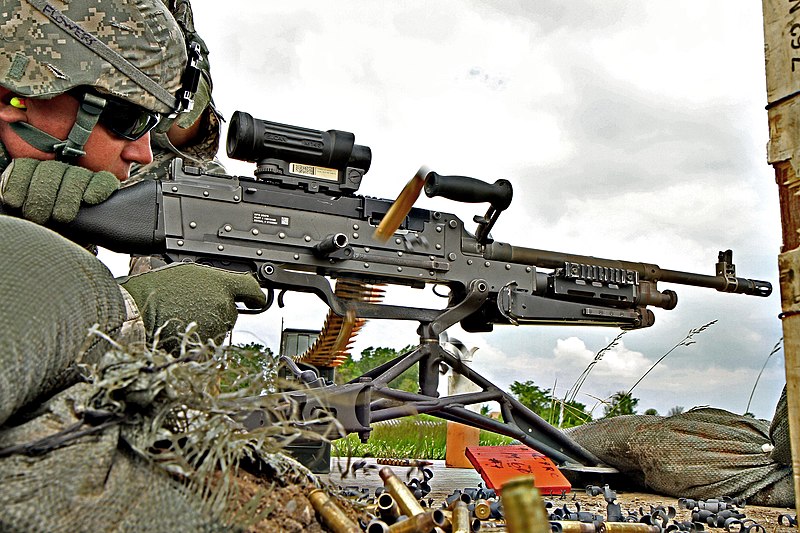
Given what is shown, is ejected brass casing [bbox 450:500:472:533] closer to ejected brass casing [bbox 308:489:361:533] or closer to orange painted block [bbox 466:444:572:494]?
ejected brass casing [bbox 308:489:361:533]

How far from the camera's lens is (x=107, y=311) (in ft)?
3.12

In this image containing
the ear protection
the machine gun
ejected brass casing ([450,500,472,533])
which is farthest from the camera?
the machine gun

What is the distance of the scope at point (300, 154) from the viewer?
9.90 ft

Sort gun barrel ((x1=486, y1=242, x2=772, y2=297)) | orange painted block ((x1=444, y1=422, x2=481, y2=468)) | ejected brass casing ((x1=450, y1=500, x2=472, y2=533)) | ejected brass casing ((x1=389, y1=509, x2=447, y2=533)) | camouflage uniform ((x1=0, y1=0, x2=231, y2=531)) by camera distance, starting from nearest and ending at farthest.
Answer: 1. camouflage uniform ((x1=0, y1=0, x2=231, y2=531))
2. ejected brass casing ((x1=389, y1=509, x2=447, y2=533))
3. ejected brass casing ((x1=450, y1=500, x2=472, y2=533))
4. gun barrel ((x1=486, y1=242, x2=772, y2=297))
5. orange painted block ((x1=444, y1=422, x2=481, y2=468))

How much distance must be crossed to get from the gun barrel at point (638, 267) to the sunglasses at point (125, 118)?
2.13 meters

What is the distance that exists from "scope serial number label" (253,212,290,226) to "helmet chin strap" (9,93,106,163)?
4.49 ft

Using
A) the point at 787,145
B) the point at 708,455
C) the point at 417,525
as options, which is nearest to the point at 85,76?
the point at 417,525

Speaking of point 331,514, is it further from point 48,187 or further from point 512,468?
point 512,468

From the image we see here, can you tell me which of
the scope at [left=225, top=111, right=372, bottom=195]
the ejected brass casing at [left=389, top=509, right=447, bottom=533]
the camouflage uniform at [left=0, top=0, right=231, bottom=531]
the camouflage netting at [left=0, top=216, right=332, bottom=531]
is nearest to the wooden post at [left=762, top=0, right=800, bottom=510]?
the ejected brass casing at [left=389, top=509, right=447, bottom=533]

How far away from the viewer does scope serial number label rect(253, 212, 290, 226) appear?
10.3 feet

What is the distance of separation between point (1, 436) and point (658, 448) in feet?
8.07

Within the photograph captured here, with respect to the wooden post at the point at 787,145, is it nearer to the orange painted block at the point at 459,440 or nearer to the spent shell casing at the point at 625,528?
the spent shell casing at the point at 625,528

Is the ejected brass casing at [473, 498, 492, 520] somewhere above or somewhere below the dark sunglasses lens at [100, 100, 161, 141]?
below

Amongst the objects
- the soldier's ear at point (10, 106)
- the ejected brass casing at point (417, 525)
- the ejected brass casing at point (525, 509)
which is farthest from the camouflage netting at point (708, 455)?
the soldier's ear at point (10, 106)
